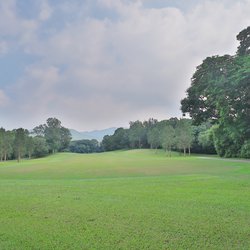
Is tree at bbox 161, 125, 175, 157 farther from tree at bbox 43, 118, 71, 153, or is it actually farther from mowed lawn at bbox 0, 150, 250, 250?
mowed lawn at bbox 0, 150, 250, 250

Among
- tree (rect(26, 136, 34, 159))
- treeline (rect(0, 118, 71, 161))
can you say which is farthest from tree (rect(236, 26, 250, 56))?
tree (rect(26, 136, 34, 159))

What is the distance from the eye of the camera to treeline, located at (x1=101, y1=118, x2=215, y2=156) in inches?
3484

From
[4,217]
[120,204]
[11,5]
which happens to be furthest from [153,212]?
[11,5]

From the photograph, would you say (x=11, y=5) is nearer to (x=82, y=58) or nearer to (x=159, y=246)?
(x=82, y=58)

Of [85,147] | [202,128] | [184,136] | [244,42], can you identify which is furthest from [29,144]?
[244,42]

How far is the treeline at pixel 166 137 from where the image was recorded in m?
88.5

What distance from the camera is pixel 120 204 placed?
8.51 m

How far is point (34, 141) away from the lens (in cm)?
9900

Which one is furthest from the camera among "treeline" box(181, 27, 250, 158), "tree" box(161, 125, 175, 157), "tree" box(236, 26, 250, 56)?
"tree" box(161, 125, 175, 157)

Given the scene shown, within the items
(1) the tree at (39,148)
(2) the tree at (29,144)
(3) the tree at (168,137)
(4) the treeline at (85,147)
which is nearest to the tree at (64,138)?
(4) the treeline at (85,147)

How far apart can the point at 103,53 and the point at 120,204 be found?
20.6 meters

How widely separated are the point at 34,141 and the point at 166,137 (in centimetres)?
4381

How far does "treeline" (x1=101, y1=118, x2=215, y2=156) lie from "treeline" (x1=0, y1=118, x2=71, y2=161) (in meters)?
19.6

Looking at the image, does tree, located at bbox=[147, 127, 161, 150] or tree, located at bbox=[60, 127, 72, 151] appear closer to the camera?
tree, located at bbox=[147, 127, 161, 150]
